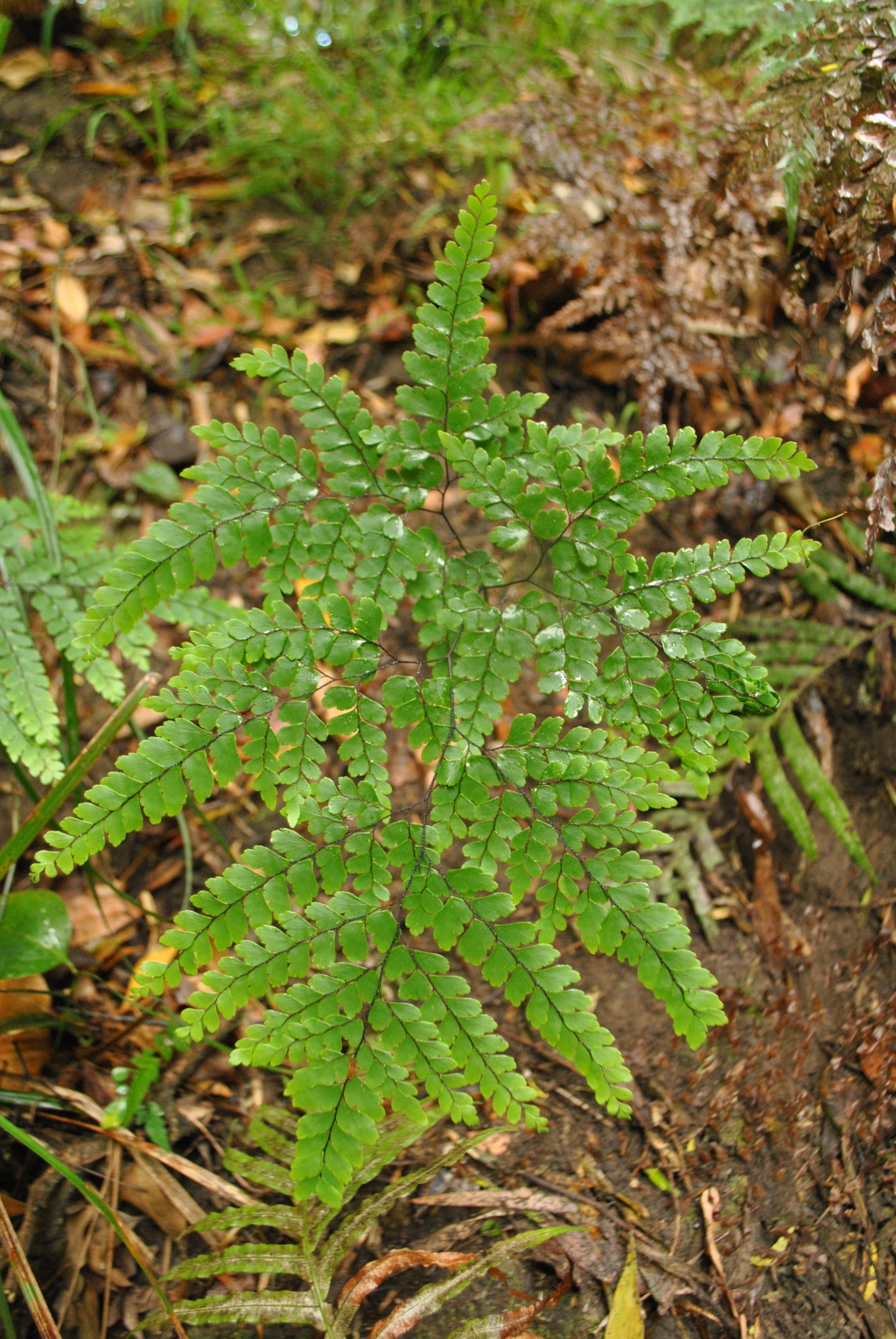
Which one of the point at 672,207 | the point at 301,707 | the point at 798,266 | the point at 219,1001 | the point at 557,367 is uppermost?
the point at 672,207

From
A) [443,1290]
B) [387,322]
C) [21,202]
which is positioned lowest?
[443,1290]

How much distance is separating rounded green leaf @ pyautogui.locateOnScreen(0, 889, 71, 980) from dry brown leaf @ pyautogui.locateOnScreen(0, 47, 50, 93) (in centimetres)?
416

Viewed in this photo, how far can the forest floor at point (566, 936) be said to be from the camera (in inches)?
71.7

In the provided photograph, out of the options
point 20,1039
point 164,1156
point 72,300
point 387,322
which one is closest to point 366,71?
point 387,322

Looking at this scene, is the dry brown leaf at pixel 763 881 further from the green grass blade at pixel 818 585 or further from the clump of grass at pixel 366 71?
the clump of grass at pixel 366 71

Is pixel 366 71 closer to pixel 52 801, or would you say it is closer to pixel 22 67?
pixel 22 67

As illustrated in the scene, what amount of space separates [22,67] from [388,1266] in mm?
5391

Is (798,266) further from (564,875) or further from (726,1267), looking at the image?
(726,1267)

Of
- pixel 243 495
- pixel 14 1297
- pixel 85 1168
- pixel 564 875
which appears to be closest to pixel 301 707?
pixel 243 495

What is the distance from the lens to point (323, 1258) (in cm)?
169

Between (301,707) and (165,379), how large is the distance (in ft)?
7.76

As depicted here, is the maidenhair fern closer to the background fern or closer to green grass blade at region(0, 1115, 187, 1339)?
green grass blade at region(0, 1115, 187, 1339)

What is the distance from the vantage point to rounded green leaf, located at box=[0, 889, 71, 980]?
208 centimetres

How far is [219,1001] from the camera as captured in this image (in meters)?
1.54
